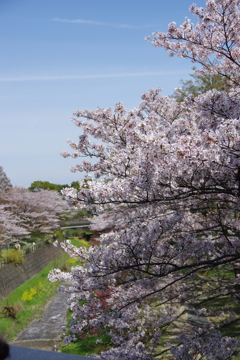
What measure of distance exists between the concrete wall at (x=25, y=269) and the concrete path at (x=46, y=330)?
8.12 ft

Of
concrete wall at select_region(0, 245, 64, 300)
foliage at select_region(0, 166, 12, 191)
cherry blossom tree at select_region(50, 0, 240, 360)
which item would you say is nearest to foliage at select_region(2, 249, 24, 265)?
concrete wall at select_region(0, 245, 64, 300)

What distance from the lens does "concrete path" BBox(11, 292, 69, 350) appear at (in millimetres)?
14506

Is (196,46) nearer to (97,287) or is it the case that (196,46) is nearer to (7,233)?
(97,287)

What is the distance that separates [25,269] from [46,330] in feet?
30.6

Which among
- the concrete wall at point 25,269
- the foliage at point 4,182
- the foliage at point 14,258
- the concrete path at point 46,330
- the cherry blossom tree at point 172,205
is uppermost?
the foliage at point 4,182

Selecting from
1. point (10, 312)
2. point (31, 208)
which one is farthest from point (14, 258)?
point (31, 208)

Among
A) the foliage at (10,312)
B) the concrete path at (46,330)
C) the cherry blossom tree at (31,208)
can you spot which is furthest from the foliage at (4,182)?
the foliage at (10,312)

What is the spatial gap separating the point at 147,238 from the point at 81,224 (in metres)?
46.8

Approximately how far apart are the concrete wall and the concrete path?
8.12 ft

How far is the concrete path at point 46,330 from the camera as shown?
14.5m

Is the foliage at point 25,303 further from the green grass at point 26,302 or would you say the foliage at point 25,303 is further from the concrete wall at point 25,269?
the concrete wall at point 25,269

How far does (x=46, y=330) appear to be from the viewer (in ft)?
52.7

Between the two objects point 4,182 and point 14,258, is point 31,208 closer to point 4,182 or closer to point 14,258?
point 4,182

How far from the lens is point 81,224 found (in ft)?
170
